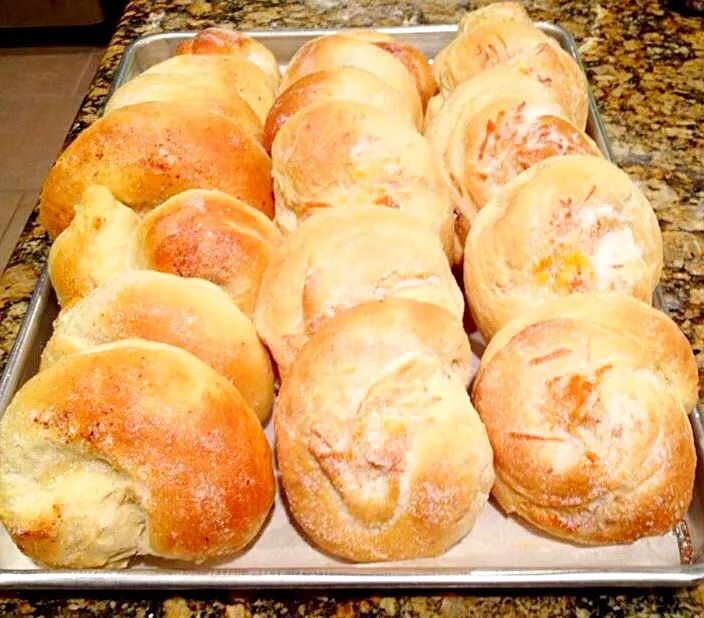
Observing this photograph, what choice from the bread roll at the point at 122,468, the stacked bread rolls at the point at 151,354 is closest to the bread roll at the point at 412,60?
the stacked bread rolls at the point at 151,354

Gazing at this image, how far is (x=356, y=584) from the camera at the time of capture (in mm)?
712

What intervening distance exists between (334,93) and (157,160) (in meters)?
0.24

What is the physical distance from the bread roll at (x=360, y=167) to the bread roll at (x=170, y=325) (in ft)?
0.59

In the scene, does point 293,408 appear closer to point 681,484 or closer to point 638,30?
point 681,484

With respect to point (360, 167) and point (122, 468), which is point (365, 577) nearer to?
point (122, 468)

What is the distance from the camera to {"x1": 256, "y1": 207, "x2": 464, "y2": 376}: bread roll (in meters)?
0.82

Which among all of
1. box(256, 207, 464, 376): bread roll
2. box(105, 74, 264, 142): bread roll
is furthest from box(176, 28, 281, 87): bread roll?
box(256, 207, 464, 376): bread roll

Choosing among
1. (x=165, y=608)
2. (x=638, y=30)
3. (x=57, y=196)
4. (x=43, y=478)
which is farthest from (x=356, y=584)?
(x=638, y=30)

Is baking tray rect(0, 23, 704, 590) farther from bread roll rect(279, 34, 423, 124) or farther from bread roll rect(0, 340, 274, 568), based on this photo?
→ bread roll rect(279, 34, 423, 124)

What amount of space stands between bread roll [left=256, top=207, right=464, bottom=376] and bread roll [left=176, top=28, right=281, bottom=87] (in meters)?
0.53

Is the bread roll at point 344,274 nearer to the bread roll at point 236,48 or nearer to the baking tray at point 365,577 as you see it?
the baking tray at point 365,577

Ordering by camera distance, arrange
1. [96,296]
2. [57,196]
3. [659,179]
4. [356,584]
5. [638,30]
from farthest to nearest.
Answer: [638,30], [659,179], [57,196], [96,296], [356,584]

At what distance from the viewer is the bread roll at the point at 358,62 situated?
1.15 m

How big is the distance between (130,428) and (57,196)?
17.2 inches
